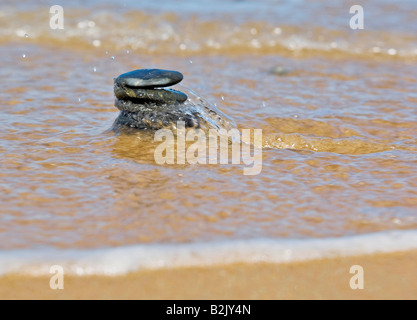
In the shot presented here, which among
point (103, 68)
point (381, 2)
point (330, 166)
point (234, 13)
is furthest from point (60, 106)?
point (381, 2)

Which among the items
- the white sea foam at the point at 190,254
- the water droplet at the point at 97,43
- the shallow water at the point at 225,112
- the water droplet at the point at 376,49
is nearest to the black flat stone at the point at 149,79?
the shallow water at the point at 225,112

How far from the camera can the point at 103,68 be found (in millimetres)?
5508

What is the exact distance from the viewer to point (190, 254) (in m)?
2.25

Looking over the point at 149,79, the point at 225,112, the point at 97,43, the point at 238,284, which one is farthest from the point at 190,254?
the point at 97,43

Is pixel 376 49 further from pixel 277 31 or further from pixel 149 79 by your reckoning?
pixel 149 79

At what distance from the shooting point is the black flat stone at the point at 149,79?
139 inches

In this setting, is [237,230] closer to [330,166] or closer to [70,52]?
[330,166]

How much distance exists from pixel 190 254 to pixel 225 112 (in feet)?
6.73

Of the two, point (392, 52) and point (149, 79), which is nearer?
point (149, 79)

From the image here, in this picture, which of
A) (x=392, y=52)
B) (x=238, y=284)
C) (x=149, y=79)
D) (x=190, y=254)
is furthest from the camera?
(x=392, y=52)

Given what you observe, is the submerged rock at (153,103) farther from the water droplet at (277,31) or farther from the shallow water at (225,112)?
the water droplet at (277,31)

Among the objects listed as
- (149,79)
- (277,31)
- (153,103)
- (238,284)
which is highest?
(277,31)

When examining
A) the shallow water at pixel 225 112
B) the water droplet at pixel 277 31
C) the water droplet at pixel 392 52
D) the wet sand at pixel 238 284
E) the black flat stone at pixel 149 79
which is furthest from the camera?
the water droplet at pixel 277 31

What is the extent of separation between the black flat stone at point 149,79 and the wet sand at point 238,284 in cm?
162
